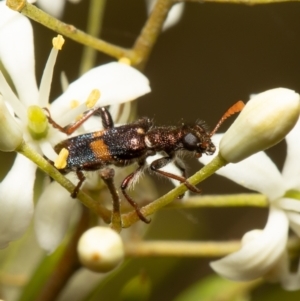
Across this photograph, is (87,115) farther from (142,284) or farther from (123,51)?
(142,284)

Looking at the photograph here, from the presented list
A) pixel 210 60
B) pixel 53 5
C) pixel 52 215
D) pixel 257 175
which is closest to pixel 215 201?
pixel 257 175

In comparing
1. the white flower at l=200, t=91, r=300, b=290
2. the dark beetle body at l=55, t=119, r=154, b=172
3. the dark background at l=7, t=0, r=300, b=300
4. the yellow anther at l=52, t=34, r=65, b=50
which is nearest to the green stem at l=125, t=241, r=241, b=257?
the white flower at l=200, t=91, r=300, b=290

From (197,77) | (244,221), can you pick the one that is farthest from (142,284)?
(197,77)

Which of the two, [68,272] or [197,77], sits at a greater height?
[68,272]

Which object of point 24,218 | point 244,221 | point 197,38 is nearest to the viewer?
point 24,218

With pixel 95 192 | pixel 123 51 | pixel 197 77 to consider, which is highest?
pixel 123 51

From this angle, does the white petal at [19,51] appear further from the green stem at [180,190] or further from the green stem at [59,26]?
the green stem at [180,190]
